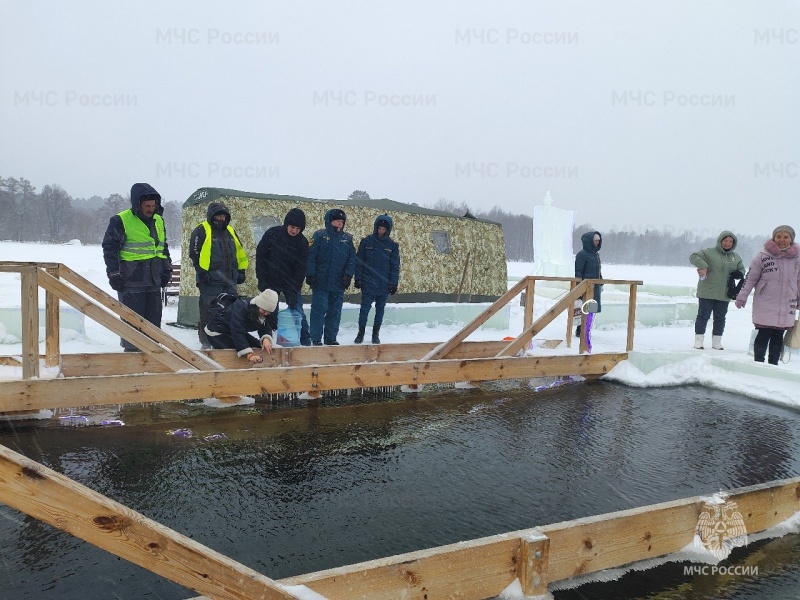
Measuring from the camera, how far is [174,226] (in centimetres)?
8856

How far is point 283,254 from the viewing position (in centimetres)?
704

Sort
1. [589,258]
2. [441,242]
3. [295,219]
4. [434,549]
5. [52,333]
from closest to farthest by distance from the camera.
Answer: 1. [434,549]
2. [52,333]
3. [295,219]
4. [589,258]
5. [441,242]

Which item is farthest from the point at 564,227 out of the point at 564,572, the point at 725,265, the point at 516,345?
the point at 564,572

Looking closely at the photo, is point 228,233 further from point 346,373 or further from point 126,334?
point 346,373

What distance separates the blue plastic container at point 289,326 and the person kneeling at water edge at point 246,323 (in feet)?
3.69

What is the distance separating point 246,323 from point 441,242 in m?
7.38

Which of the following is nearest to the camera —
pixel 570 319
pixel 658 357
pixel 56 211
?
pixel 658 357

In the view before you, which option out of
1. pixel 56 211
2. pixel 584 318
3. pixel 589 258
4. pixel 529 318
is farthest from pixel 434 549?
pixel 56 211

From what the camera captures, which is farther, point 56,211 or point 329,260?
point 56,211

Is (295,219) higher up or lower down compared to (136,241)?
higher up

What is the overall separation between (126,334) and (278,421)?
1.72 m

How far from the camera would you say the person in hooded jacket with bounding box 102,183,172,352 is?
6020 mm

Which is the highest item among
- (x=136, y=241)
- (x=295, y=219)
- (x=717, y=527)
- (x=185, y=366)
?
(x=295, y=219)

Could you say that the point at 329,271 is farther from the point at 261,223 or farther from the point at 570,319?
the point at 570,319
